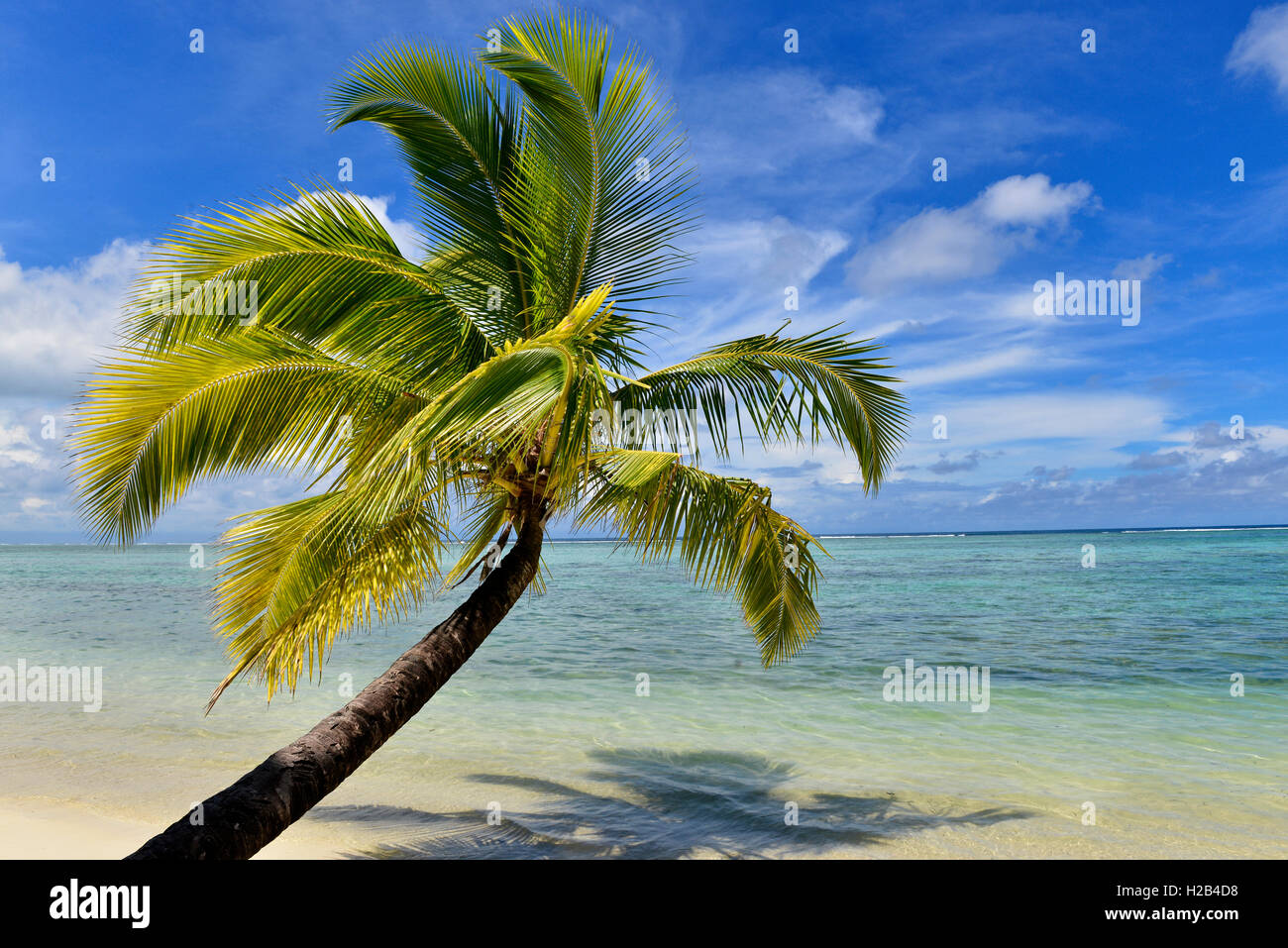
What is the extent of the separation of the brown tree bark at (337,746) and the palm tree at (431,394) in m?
0.01

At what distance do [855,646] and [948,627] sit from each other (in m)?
4.91

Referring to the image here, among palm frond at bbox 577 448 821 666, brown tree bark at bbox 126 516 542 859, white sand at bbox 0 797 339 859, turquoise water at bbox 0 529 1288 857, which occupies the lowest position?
turquoise water at bbox 0 529 1288 857

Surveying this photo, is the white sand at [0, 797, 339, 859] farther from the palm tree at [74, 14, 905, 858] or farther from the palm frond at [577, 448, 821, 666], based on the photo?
the palm frond at [577, 448, 821, 666]

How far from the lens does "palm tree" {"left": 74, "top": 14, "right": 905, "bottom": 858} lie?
459 cm

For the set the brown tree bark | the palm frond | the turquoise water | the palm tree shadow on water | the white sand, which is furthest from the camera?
the turquoise water

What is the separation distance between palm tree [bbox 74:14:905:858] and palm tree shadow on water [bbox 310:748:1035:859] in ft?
5.79

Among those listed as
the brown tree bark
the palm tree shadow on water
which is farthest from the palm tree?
the palm tree shadow on water

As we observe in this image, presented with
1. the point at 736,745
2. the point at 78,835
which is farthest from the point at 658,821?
the point at 78,835

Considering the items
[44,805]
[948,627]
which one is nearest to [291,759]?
[44,805]

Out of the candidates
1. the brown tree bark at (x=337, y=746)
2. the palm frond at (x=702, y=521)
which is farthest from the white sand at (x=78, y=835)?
the palm frond at (x=702, y=521)

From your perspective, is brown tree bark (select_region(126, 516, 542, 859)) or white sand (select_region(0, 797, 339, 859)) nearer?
brown tree bark (select_region(126, 516, 542, 859))

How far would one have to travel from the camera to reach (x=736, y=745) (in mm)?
10133

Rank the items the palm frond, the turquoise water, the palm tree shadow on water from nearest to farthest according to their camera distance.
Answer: the palm frond < the palm tree shadow on water < the turquoise water

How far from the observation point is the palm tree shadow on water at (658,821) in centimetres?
666
